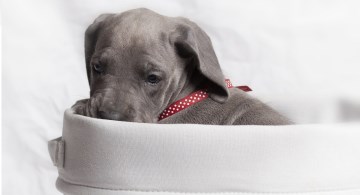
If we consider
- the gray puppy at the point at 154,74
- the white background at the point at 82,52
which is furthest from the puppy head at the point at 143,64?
the white background at the point at 82,52

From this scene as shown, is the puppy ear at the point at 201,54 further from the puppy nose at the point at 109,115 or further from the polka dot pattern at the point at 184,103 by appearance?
the puppy nose at the point at 109,115

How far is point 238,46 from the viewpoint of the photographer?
318cm

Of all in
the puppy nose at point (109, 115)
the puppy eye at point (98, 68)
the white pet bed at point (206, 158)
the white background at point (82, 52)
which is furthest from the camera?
the white background at point (82, 52)

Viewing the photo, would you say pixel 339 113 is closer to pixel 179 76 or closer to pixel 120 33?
pixel 179 76

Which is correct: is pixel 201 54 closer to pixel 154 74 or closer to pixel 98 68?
pixel 154 74

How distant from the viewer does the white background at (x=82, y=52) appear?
3.02m

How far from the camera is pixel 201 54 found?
2.13m

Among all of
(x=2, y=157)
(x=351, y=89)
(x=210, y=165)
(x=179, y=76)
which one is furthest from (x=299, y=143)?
(x=2, y=157)

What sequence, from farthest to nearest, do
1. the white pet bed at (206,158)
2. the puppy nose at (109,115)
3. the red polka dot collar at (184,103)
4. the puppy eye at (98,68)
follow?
1. the red polka dot collar at (184,103)
2. the puppy eye at (98,68)
3. the puppy nose at (109,115)
4. the white pet bed at (206,158)

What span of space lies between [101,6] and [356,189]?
5.24ft

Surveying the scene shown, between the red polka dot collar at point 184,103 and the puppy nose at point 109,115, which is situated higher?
the puppy nose at point 109,115

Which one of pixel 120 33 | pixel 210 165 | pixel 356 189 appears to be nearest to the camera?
pixel 210 165

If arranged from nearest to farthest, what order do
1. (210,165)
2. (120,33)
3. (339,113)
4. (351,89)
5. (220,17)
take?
1. (210,165)
2. (120,33)
3. (339,113)
4. (351,89)
5. (220,17)

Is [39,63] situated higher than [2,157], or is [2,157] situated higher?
[39,63]
